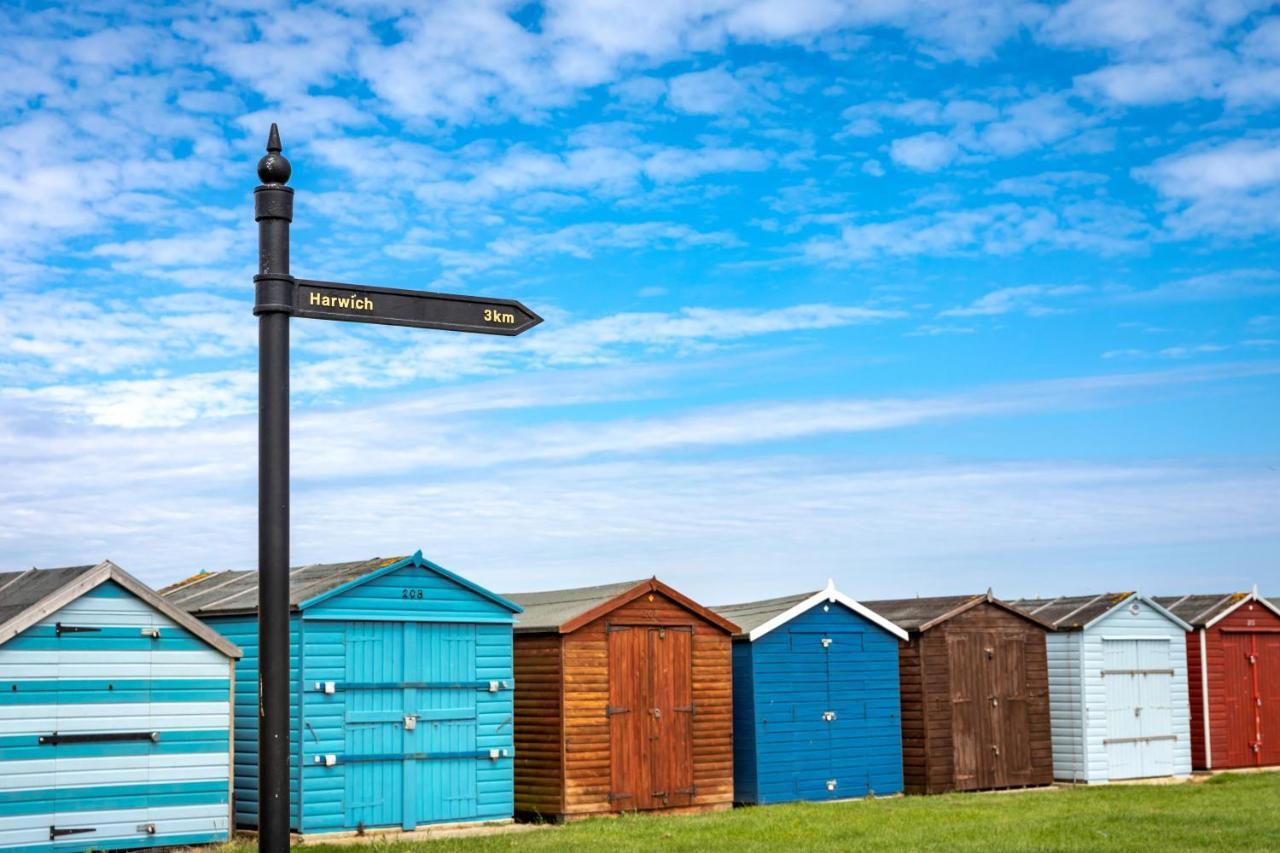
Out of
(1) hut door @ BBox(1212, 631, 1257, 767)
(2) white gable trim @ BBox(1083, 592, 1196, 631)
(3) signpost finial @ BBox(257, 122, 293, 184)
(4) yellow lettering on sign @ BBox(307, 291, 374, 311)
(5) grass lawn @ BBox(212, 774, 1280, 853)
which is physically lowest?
(5) grass lawn @ BBox(212, 774, 1280, 853)

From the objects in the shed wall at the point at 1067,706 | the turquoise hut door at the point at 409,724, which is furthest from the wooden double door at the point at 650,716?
the shed wall at the point at 1067,706

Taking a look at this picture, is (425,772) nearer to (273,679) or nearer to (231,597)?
(231,597)

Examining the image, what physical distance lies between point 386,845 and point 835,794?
8719 millimetres

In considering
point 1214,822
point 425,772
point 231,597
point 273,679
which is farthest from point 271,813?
point 1214,822

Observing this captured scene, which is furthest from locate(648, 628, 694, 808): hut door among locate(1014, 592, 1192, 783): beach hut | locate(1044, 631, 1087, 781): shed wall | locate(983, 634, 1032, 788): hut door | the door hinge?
locate(1014, 592, 1192, 783): beach hut

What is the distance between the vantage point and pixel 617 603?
70.8ft

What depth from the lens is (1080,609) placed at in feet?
92.7

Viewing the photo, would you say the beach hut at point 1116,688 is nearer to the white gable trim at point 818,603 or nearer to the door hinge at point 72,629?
the white gable trim at point 818,603

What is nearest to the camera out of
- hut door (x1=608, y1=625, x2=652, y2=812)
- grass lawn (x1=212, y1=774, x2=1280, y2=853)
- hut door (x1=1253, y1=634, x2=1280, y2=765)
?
grass lawn (x1=212, y1=774, x2=1280, y2=853)

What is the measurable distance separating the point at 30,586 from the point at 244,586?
4214 mm

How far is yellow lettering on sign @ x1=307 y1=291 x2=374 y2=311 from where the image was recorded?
838 cm

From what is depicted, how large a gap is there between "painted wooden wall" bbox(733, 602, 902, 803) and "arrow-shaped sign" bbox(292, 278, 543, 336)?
14834 millimetres

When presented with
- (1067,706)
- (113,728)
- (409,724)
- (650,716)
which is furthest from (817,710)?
(113,728)

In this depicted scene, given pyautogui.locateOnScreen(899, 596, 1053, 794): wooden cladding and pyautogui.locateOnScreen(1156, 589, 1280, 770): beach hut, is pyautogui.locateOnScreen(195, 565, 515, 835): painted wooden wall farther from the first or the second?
pyautogui.locateOnScreen(1156, 589, 1280, 770): beach hut
